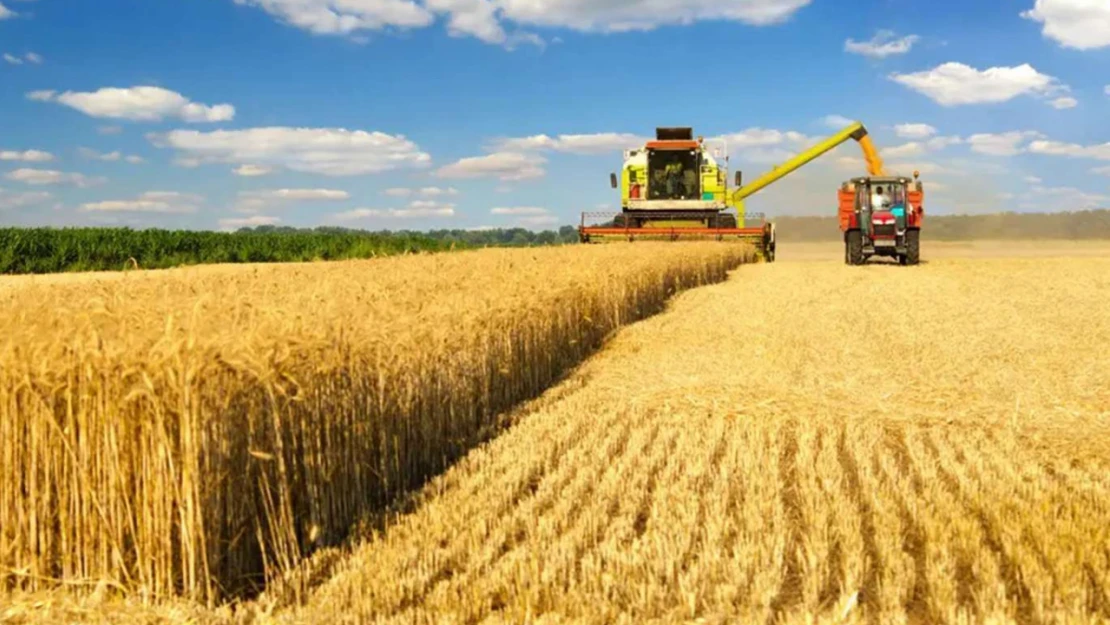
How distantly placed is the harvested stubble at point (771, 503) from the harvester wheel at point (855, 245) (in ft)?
43.0

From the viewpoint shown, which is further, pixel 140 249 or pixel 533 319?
pixel 140 249

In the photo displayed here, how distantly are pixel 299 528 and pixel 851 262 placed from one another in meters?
21.8

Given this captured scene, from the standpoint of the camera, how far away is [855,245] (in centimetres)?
2434

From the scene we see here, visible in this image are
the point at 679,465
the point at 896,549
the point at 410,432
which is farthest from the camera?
the point at 679,465

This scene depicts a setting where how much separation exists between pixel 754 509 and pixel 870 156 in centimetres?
2410

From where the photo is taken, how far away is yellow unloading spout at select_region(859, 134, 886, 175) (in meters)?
27.4

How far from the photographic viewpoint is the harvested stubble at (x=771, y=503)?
4.27 meters

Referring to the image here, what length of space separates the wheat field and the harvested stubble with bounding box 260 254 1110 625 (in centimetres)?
2

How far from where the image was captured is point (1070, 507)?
5.59 m

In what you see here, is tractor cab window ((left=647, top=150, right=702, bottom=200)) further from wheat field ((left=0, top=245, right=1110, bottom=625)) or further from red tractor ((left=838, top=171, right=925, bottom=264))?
wheat field ((left=0, top=245, right=1110, bottom=625))

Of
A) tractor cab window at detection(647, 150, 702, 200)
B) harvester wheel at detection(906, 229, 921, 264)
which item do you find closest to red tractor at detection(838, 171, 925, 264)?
harvester wheel at detection(906, 229, 921, 264)

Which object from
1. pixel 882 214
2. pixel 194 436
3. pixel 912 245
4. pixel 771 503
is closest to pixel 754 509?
pixel 771 503

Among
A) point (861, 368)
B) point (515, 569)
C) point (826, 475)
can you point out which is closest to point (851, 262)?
point (861, 368)

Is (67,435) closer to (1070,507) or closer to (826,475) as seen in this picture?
(826,475)
